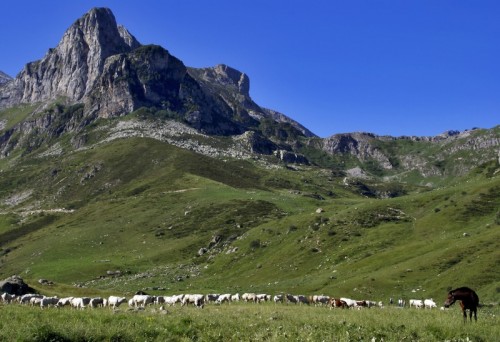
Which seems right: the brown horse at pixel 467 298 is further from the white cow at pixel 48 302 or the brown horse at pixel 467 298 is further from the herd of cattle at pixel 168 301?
the white cow at pixel 48 302

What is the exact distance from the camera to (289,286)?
8931cm

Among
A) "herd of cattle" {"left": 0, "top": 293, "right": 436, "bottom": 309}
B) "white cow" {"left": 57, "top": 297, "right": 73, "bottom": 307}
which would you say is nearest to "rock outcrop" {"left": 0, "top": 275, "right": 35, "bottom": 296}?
"herd of cattle" {"left": 0, "top": 293, "right": 436, "bottom": 309}

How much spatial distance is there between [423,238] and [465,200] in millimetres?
19932

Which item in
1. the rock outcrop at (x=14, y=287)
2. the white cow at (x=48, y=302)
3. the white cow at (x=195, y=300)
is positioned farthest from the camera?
the rock outcrop at (x=14, y=287)

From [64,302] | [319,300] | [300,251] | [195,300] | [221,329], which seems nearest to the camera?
[221,329]

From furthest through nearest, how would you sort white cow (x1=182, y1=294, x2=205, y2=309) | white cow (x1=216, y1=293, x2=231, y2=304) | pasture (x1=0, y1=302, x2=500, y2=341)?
white cow (x1=216, y1=293, x2=231, y2=304) → white cow (x1=182, y1=294, x2=205, y2=309) → pasture (x1=0, y1=302, x2=500, y2=341)

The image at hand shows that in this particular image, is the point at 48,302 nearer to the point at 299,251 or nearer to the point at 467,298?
the point at 467,298

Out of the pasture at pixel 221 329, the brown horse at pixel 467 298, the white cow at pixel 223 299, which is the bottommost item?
the white cow at pixel 223 299

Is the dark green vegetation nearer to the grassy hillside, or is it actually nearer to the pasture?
the grassy hillside

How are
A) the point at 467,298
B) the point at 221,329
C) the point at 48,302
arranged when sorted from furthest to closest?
the point at 48,302 → the point at 467,298 → the point at 221,329

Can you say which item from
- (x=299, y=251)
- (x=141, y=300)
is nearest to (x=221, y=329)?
(x=141, y=300)

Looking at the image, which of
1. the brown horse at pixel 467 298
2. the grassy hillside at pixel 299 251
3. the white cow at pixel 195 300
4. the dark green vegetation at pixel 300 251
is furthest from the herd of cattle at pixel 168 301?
the grassy hillside at pixel 299 251

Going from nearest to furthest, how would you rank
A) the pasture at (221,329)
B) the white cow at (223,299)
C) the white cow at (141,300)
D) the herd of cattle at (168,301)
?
1. the pasture at (221,329)
2. the herd of cattle at (168,301)
3. the white cow at (141,300)
4. the white cow at (223,299)

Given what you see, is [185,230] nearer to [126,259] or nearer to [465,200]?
[126,259]
